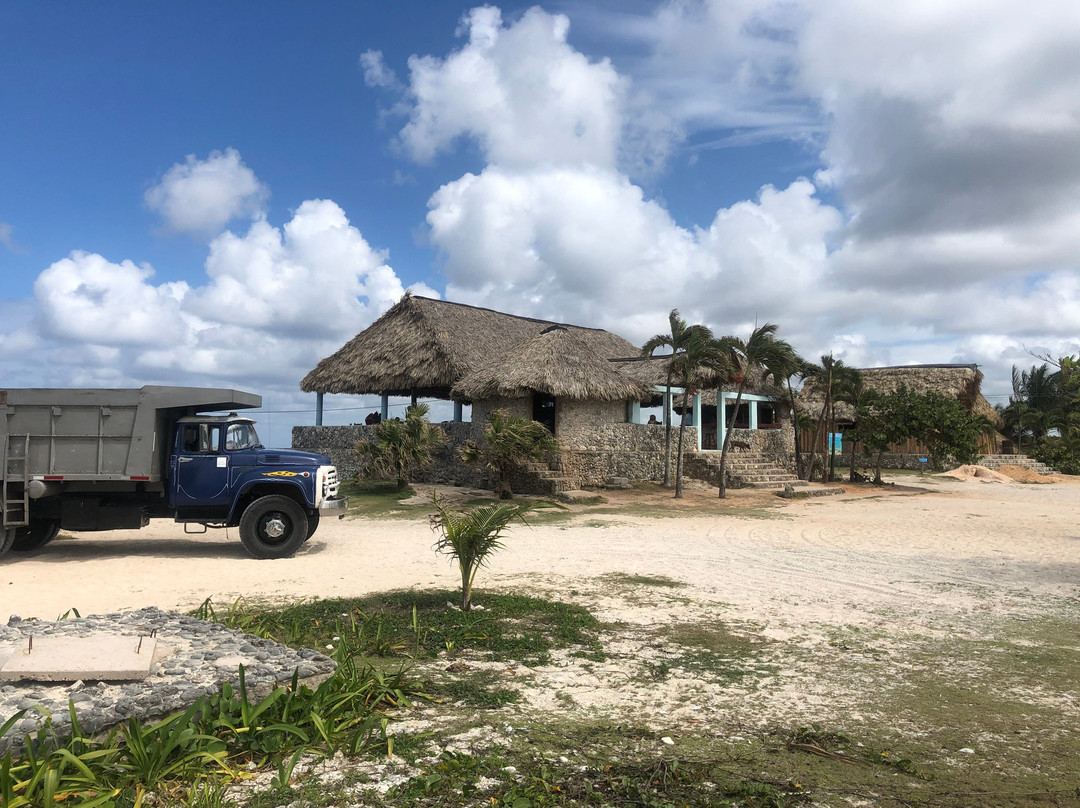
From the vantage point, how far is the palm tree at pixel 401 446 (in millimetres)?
20375

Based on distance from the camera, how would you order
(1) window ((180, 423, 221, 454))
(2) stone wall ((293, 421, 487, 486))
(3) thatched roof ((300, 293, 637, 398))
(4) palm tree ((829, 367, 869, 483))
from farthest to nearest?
(4) palm tree ((829, 367, 869, 483)) < (3) thatched roof ((300, 293, 637, 398)) < (2) stone wall ((293, 421, 487, 486)) < (1) window ((180, 423, 221, 454))

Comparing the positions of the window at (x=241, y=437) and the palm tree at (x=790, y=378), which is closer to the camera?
the window at (x=241, y=437)

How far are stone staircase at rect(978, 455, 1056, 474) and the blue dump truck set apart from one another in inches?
1265

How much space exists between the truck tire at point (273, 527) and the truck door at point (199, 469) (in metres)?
0.53

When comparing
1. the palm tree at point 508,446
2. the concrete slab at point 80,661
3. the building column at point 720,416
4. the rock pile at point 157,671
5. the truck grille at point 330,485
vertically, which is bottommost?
the rock pile at point 157,671

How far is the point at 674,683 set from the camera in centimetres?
538

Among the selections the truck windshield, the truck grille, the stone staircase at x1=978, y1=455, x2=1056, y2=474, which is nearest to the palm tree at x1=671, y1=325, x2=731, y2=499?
the truck grille

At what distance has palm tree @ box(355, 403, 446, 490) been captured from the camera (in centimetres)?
2038

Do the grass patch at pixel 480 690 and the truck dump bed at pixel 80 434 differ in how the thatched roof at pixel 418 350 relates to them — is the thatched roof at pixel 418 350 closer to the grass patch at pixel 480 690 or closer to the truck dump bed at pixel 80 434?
the truck dump bed at pixel 80 434

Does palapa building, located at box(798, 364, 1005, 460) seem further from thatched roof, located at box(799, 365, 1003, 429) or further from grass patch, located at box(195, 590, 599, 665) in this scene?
grass patch, located at box(195, 590, 599, 665)

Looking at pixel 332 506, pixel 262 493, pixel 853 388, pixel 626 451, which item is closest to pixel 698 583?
pixel 332 506

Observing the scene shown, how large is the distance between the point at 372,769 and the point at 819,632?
456 centimetres

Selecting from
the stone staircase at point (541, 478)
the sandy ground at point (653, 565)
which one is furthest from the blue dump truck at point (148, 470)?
the stone staircase at point (541, 478)

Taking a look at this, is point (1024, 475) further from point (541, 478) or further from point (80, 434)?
point (80, 434)
